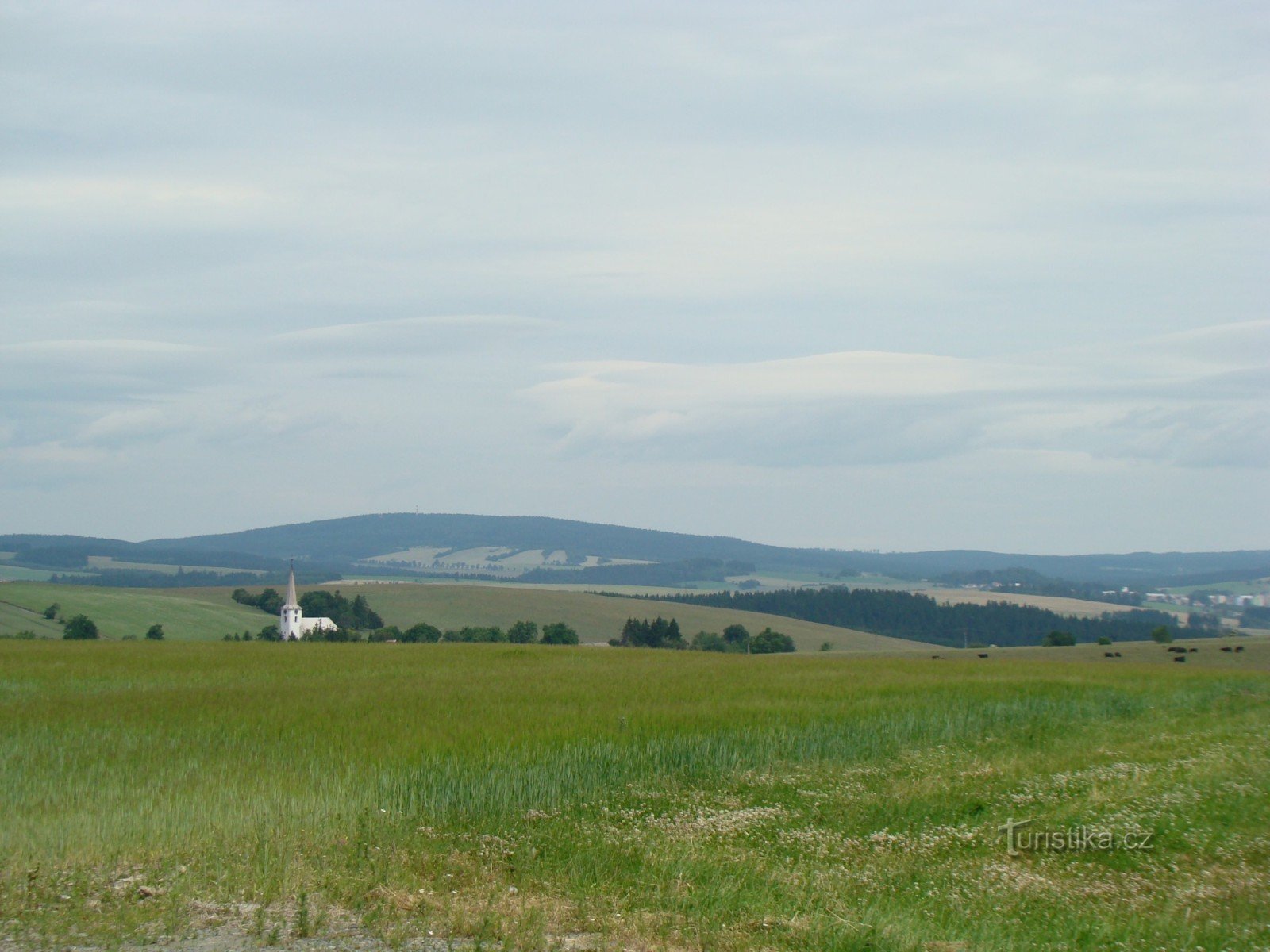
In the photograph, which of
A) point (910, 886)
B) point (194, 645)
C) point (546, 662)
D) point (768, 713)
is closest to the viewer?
point (910, 886)

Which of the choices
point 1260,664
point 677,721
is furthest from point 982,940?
point 1260,664

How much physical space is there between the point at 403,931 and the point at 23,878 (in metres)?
3.48

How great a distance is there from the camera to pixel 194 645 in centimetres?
4603

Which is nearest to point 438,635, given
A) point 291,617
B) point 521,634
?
point 521,634

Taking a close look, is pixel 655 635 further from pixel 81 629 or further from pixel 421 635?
pixel 81 629

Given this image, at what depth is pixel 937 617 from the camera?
15188cm

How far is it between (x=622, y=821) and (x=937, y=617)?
145868 mm

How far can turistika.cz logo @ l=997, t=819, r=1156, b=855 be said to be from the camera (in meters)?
11.5

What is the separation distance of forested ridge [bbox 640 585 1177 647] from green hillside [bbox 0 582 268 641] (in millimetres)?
68766

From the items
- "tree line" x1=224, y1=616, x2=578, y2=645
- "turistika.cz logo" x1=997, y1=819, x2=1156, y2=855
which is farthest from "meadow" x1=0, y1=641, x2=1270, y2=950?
"tree line" x1=224, y1=616, x2=578, y2=645

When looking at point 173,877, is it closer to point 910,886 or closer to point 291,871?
point 291,871

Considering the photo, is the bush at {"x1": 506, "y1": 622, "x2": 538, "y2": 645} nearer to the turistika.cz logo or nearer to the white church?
the white church

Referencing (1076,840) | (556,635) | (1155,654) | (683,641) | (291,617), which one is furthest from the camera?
(683,641)

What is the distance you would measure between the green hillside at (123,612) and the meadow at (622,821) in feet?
228
